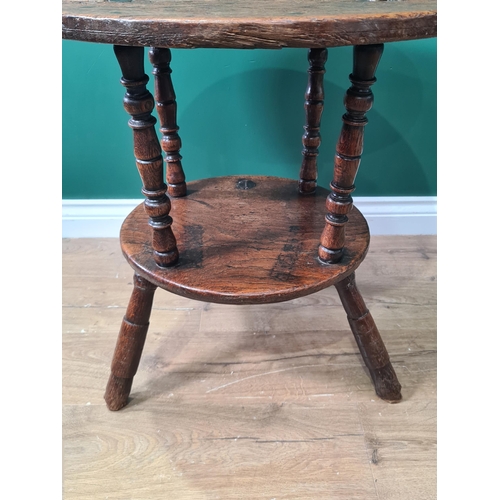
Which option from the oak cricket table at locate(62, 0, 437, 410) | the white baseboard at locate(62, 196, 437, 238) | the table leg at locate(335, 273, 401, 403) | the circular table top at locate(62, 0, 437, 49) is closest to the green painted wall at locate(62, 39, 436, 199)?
the white baseboard at locate(62, 196, 437, 238)

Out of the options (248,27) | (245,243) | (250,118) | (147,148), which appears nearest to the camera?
(248,27)

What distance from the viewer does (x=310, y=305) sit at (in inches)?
43.1

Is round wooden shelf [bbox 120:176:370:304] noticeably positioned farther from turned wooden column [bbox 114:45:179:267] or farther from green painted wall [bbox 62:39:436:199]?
green painted wall [bbox 62:39:436:199]

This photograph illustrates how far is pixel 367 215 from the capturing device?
4.23 ft

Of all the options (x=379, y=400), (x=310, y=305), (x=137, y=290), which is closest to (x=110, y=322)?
(x=137, y=290)

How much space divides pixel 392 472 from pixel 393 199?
2.39 ft

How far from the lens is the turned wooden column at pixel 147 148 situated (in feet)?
1.81

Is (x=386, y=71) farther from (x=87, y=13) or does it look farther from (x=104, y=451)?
(x=104, y=451)

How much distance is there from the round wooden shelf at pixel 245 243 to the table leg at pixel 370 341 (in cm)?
10

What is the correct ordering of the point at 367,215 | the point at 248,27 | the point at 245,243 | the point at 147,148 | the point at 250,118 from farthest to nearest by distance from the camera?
the point at 367,215 → the point at 250,118 → the point at 245,243 → the point at 147,148 → the point at 248,27

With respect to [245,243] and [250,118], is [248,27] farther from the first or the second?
[250,118]

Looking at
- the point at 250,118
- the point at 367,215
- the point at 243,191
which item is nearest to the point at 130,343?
the point at 243,191

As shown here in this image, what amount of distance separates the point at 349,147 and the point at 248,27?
0.22 meters

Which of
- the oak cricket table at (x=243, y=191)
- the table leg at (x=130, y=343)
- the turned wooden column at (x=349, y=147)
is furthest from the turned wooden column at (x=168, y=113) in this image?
the turned wooden column at (x=349, y=147)
